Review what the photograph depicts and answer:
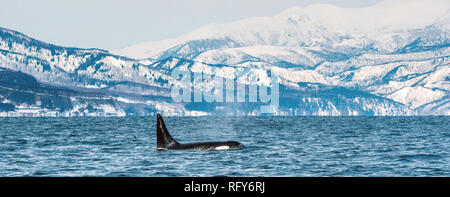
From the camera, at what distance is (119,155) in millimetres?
65375

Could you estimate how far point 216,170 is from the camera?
48438 mm

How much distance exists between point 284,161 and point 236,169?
967 cm
